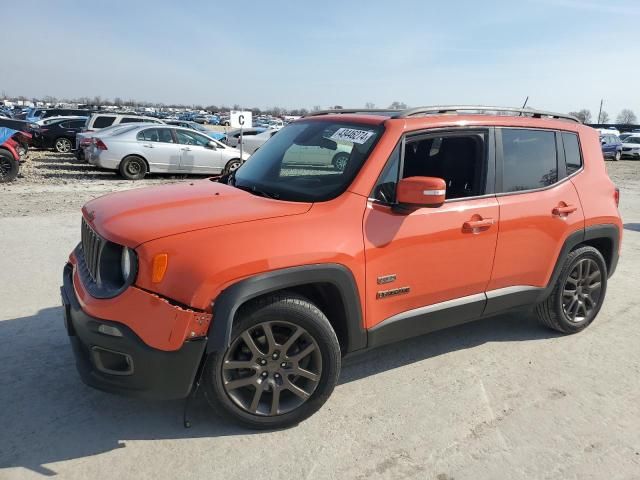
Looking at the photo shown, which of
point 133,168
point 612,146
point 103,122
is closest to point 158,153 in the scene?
point 133,168

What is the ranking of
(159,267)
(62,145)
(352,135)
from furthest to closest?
(62,145) < (352,135) < (159,267)

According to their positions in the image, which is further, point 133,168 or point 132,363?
point 133,168

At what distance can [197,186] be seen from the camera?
3.78 metres

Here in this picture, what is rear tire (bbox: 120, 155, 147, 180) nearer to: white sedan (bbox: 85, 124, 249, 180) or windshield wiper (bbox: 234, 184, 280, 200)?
white sedan (bbox: 85, 124, 249, 180)

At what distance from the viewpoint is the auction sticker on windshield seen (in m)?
3.41

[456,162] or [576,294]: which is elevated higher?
[456,162]

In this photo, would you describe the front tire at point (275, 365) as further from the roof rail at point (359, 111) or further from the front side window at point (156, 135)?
the front side window at point (156, 135)

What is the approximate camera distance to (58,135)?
2030cm

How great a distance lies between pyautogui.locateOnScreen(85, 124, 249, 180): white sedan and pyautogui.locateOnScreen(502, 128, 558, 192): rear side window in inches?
392

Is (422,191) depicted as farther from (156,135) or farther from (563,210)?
(156,135)

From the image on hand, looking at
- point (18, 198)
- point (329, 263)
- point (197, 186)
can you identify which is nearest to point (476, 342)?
point (329, 263)

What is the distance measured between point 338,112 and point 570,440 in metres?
2.84

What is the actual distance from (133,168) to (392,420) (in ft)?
41.0

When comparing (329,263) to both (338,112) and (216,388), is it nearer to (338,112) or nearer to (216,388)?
(216,388)
